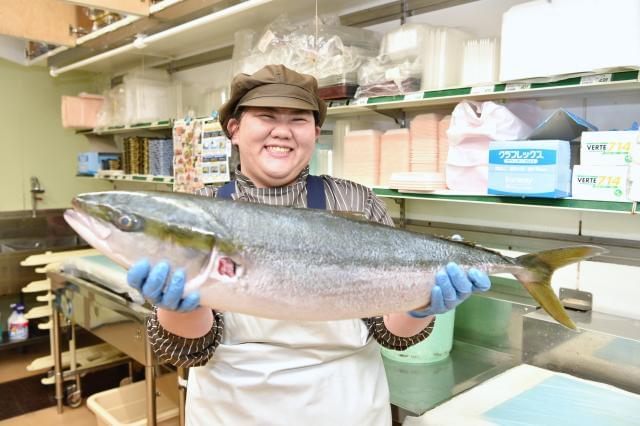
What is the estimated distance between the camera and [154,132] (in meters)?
4.72

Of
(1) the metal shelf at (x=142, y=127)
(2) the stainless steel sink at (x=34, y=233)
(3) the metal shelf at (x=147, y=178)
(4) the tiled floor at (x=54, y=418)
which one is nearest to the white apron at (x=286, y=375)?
(3) the metal shelf at (x=147, y=178)

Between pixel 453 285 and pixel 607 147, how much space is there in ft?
3.15

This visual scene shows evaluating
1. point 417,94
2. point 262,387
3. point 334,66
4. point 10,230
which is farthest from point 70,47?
point 262,387

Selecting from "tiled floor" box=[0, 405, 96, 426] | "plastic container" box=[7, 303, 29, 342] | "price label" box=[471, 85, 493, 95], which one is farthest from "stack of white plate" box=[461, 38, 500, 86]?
"plastic container" box=[7, 303, 29, 342]

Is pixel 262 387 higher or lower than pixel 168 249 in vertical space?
lower

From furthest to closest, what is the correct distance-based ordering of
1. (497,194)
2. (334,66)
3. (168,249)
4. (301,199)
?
1. (334,66)
2. (497,194)
3. (301,199)
4. (168,249)

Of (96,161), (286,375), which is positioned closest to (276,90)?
(286,375)

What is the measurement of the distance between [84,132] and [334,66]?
3.60 m

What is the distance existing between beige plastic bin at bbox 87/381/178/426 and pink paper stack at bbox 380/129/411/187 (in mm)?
1942

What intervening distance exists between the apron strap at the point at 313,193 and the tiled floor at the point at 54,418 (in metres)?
2.98

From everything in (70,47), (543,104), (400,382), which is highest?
(70,47)

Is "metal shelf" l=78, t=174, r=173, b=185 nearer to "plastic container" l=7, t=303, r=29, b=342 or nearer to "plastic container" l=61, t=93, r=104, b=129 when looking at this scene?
"plastic container" l=61, t=93, r=104, b=129

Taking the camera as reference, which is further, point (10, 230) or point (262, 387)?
point (10, 230)

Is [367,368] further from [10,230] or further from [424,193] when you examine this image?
[10,230]
